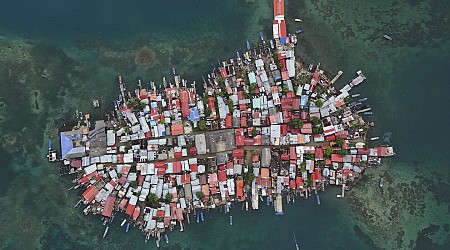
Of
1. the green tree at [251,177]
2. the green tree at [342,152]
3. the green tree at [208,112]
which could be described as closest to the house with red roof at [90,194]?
the green tree at [208,112]

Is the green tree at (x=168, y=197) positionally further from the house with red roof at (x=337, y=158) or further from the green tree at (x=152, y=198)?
the house with red roof at (x=337, y=158)

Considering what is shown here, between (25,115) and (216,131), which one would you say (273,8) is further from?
(25,115)

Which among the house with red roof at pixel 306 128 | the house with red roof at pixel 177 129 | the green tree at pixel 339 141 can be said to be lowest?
the green tree at pixel 339 141

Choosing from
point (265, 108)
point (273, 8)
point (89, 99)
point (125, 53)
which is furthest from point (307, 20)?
point (89, 99)

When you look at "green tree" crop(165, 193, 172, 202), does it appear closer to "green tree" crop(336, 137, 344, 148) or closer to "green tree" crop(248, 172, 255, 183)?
"green tree" crop(248, 172, 255, 183)

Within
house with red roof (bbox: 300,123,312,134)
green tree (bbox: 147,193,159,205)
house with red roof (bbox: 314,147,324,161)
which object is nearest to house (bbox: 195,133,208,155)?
green tree (bbox: 147,193,159,205)

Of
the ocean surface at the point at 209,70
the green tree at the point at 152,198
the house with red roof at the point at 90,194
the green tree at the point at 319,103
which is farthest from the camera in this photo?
the ocean surface at the point at 209,70

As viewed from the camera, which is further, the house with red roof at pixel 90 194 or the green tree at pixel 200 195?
the house with red roof at pixel 90 194

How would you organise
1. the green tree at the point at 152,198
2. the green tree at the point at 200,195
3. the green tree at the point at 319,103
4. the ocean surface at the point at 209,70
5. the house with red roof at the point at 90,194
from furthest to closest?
the ocean surface at the point at 209,70, the green tree at the point at 319,103, the house with red roof at the point at 90,194, the green tree at the point at 200,195, the green tree at the point at 152,198
